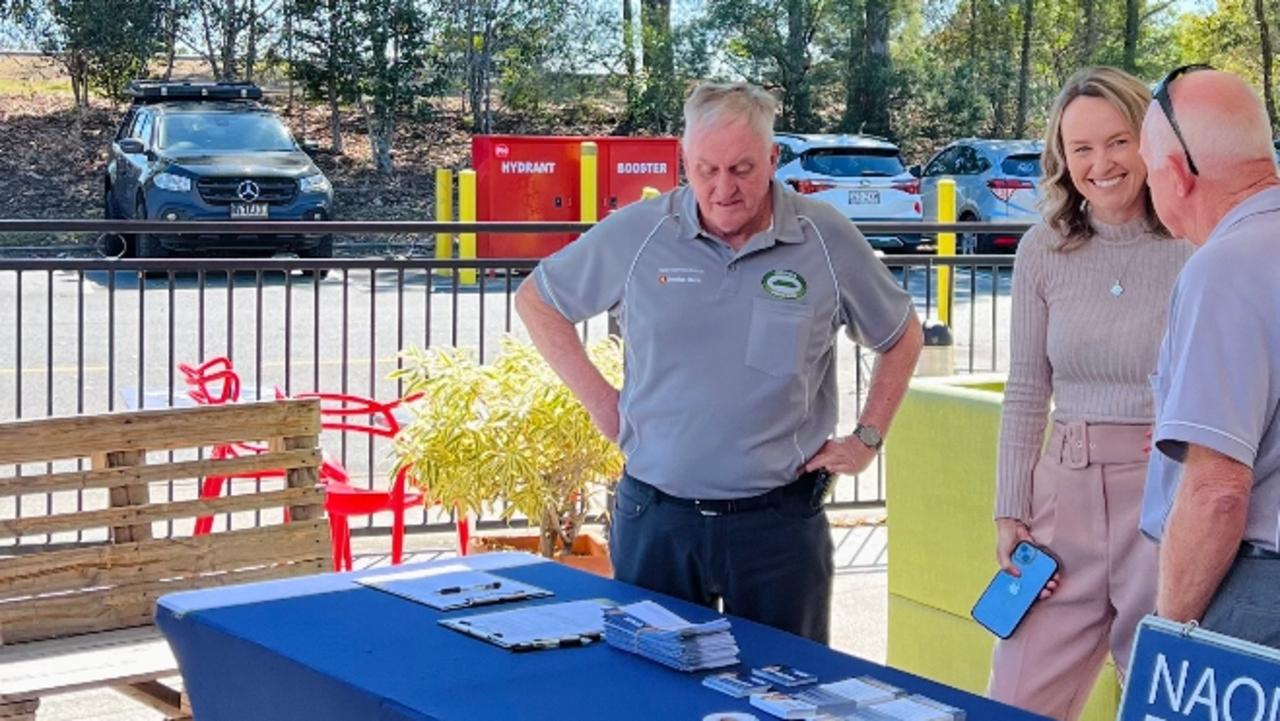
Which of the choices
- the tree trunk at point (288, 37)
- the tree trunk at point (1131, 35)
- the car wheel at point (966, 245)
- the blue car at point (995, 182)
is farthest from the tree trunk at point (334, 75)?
the tree trunk at point (1131, 35)

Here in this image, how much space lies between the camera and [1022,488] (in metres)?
3.99

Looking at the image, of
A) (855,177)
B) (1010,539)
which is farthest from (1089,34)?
(1010,539)

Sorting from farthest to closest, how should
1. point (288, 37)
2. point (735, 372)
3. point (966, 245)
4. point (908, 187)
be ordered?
point (288, 37), point (908, 187), point (966, 245), point (735, 372)

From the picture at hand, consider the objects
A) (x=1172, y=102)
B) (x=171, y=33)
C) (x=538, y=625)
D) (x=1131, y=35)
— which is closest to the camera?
(x=1172, y=102)

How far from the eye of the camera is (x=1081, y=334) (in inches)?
151

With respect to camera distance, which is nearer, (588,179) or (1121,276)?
(1121,276)

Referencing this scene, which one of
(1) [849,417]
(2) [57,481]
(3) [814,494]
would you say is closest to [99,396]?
(1) [849,417]

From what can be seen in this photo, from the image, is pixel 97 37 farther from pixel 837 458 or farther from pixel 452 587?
pixel 452 587

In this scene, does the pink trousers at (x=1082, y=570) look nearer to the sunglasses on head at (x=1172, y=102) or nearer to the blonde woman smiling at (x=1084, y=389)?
the blonde woman smiling at (x=1084, y=389)

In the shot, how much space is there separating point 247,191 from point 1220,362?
19182mm

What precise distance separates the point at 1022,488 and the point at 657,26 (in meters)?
30.7

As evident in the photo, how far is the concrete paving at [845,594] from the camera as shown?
5.86 meters

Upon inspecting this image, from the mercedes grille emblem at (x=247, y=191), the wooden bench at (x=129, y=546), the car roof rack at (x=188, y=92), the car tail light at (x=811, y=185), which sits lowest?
the wooden bench at (x=129, y=546)

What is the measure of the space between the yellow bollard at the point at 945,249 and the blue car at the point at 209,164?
622 cm
